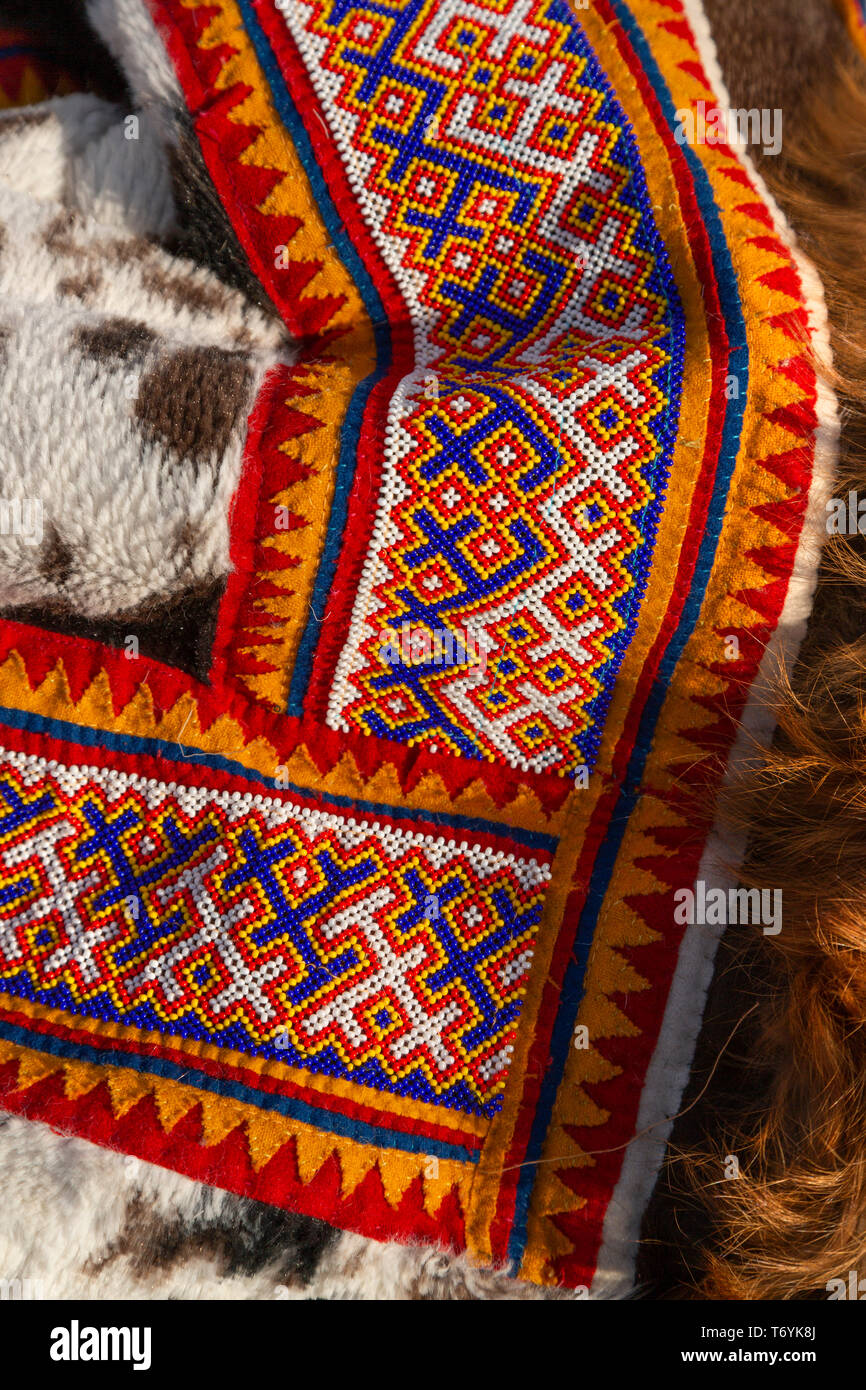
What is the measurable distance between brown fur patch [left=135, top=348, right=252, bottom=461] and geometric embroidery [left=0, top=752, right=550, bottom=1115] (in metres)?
0.35

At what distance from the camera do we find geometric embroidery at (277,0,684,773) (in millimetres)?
902

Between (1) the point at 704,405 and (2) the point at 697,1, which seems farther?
(2) the point at 697,1

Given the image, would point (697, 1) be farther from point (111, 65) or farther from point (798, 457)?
point (111, 65)

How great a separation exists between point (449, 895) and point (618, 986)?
193 mm

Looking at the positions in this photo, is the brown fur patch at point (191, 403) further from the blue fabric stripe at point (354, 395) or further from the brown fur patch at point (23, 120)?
the brown fur patch at point (23, 120)

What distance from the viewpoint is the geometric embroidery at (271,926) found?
93 centimetres

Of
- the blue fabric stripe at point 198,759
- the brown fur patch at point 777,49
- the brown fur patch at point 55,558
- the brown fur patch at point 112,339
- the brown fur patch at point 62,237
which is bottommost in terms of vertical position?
the blue fabric stripe at point 198,759

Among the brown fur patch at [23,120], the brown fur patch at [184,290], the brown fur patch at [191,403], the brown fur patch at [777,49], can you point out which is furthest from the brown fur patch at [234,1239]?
the brown fur patch at [777,49]

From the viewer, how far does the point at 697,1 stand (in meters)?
1.01

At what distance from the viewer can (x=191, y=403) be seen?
93cm

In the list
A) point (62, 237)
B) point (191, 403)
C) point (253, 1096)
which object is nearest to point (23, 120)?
point (62, 237)

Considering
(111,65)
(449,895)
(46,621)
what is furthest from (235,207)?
Answer: (449,895)

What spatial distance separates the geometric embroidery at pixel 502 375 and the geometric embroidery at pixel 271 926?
0.43 ft

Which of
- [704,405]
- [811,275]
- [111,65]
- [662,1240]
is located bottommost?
[662,1240]
